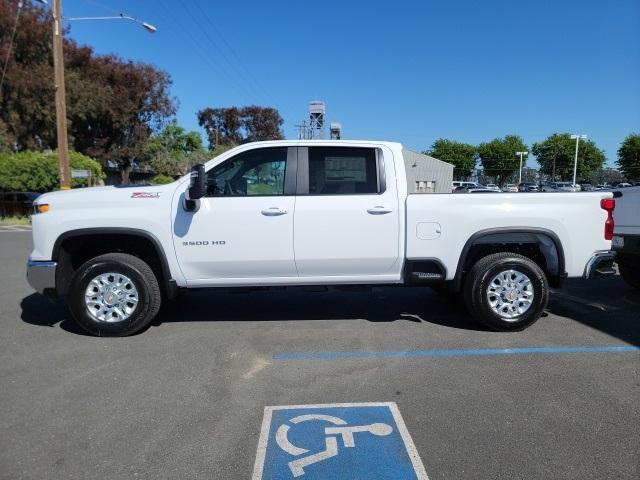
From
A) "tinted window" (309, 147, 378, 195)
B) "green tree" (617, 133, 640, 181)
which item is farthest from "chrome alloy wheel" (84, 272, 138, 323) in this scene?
"green tree" (617, 133, 640, 181)

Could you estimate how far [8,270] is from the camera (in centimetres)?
927

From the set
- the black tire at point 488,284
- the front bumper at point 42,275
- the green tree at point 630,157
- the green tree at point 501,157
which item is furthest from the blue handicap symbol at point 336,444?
the green tree at point 501,157

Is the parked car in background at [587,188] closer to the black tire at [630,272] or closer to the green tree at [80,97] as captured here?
the black tire at [630,272]

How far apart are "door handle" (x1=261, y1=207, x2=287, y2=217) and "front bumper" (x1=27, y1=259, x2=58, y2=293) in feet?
7.30

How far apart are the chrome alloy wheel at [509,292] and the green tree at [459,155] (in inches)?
3684

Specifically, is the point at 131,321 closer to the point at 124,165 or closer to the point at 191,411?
the point at 191,411

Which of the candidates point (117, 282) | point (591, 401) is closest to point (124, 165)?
point (117, 282)

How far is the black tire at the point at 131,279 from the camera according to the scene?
5059mm

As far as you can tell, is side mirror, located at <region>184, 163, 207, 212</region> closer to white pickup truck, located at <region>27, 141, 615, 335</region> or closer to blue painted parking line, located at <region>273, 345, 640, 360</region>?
white pickup truck, located at <region>27, 141, 615, 335</region>

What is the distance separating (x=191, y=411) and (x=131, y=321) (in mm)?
1940

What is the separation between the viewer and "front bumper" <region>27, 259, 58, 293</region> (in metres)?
5.02

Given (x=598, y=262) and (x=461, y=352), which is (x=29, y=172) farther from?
(x=598, y=262)

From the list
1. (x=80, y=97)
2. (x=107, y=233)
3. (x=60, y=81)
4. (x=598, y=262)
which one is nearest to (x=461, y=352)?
(x=598, y=262)

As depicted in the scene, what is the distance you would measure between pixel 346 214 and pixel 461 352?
178 cm
